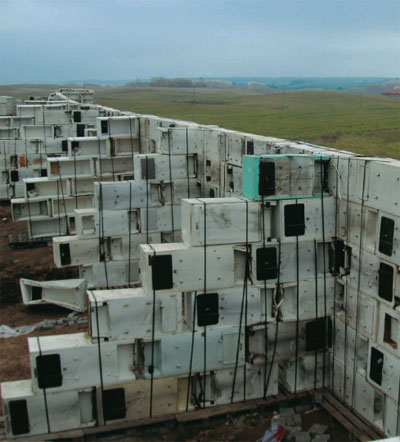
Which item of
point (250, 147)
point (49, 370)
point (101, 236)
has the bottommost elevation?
point (49, 370)

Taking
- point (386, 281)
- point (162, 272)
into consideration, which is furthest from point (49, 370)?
point (386, 281)

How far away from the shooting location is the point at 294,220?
433 inches

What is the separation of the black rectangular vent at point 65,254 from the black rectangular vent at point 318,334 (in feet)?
27.1

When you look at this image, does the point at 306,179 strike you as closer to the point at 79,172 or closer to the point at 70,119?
the point at 79,172

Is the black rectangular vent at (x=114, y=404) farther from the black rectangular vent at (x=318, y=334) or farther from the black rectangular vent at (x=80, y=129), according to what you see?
the black rectangular vent at (x=80, y=129)

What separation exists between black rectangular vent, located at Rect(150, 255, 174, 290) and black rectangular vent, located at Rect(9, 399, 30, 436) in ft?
10.1

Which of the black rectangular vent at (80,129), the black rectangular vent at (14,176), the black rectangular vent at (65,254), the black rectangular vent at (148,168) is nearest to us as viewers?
the black rectangular vent at (148,168)

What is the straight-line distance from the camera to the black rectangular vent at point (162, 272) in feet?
34.1

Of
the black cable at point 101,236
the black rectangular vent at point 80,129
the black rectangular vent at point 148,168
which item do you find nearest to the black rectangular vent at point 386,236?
the black rectangular vent at point 148,168

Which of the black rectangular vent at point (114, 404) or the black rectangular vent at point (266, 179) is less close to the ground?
the black rectangular vent at point (266, 179)

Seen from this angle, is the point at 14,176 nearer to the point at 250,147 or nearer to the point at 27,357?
the point at 27,357

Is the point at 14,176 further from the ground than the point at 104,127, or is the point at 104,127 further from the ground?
the point at 104,127

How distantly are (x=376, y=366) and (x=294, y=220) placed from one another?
9.74ft

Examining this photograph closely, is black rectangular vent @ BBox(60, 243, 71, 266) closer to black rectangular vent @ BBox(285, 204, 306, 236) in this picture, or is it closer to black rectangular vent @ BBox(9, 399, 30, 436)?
black rectangular vent @ BBox(9, 399, 30, 436)
